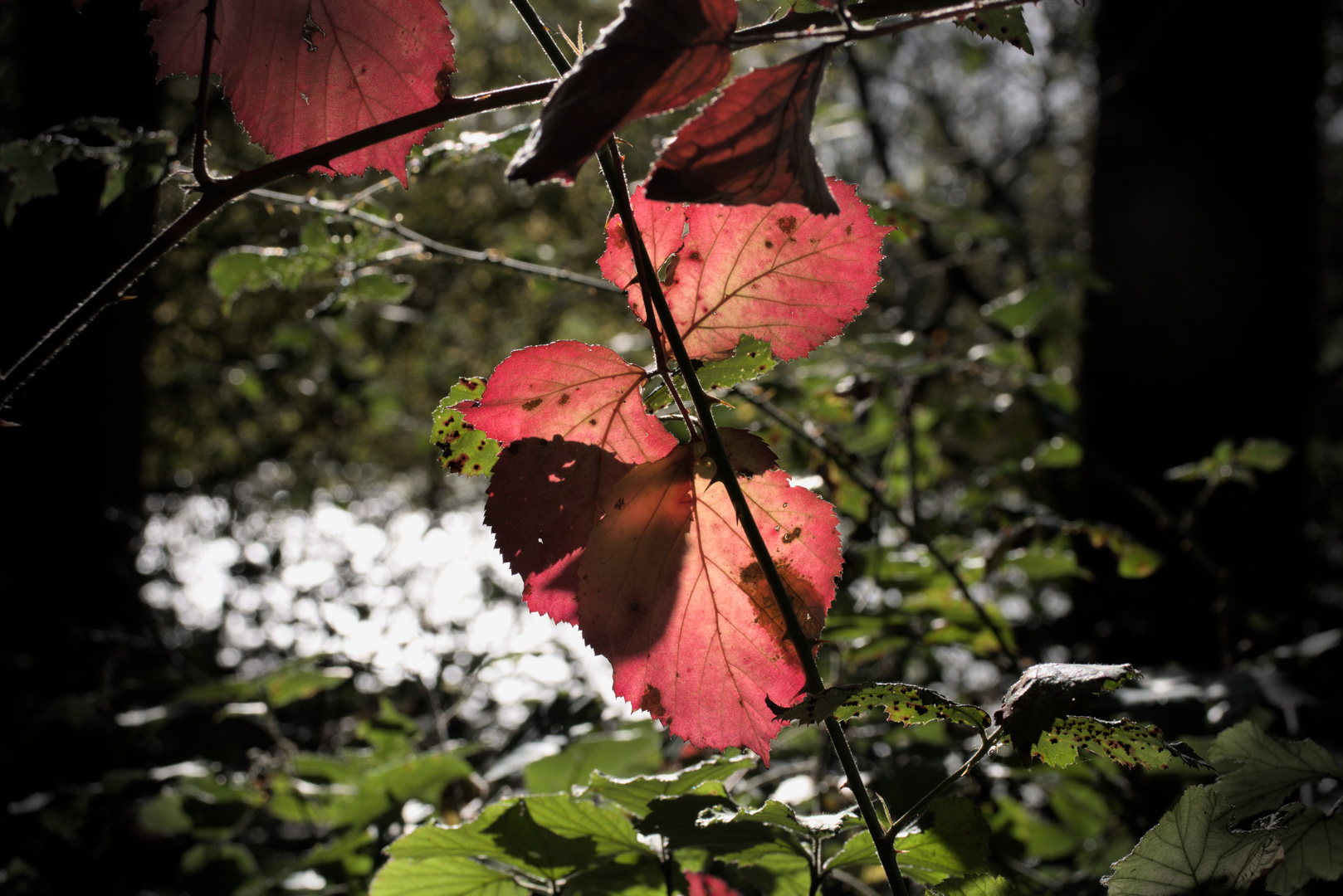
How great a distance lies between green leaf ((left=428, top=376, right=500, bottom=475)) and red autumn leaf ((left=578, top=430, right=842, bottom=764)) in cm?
16

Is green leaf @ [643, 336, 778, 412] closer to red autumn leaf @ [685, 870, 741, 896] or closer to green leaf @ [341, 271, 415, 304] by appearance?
red autumn leaf @ [685, 870, 741, 896]

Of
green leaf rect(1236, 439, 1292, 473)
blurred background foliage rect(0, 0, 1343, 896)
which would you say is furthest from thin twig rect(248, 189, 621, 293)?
green leaf rect(1236, 439, 1292, 473)

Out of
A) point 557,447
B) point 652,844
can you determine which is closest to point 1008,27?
point 557,447

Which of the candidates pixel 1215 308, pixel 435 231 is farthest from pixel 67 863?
pixel 435 231

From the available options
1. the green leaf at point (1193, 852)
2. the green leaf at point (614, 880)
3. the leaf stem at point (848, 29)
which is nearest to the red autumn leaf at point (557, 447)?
the leaf stem at point (848, 29)

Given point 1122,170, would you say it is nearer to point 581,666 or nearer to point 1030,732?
point 581,666

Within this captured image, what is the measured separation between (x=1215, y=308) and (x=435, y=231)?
211 inches

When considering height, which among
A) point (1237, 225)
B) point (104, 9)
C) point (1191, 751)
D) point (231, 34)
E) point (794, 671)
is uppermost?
point (104, 9)

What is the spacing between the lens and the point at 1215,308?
2.58m

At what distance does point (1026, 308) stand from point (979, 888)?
1.73 metres

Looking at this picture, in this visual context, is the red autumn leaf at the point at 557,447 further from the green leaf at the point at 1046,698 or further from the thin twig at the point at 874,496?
the thin twig at the point at 874,496

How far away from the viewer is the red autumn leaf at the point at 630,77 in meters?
0.39

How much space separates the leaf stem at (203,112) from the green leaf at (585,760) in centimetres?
106

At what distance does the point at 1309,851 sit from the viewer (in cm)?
54
